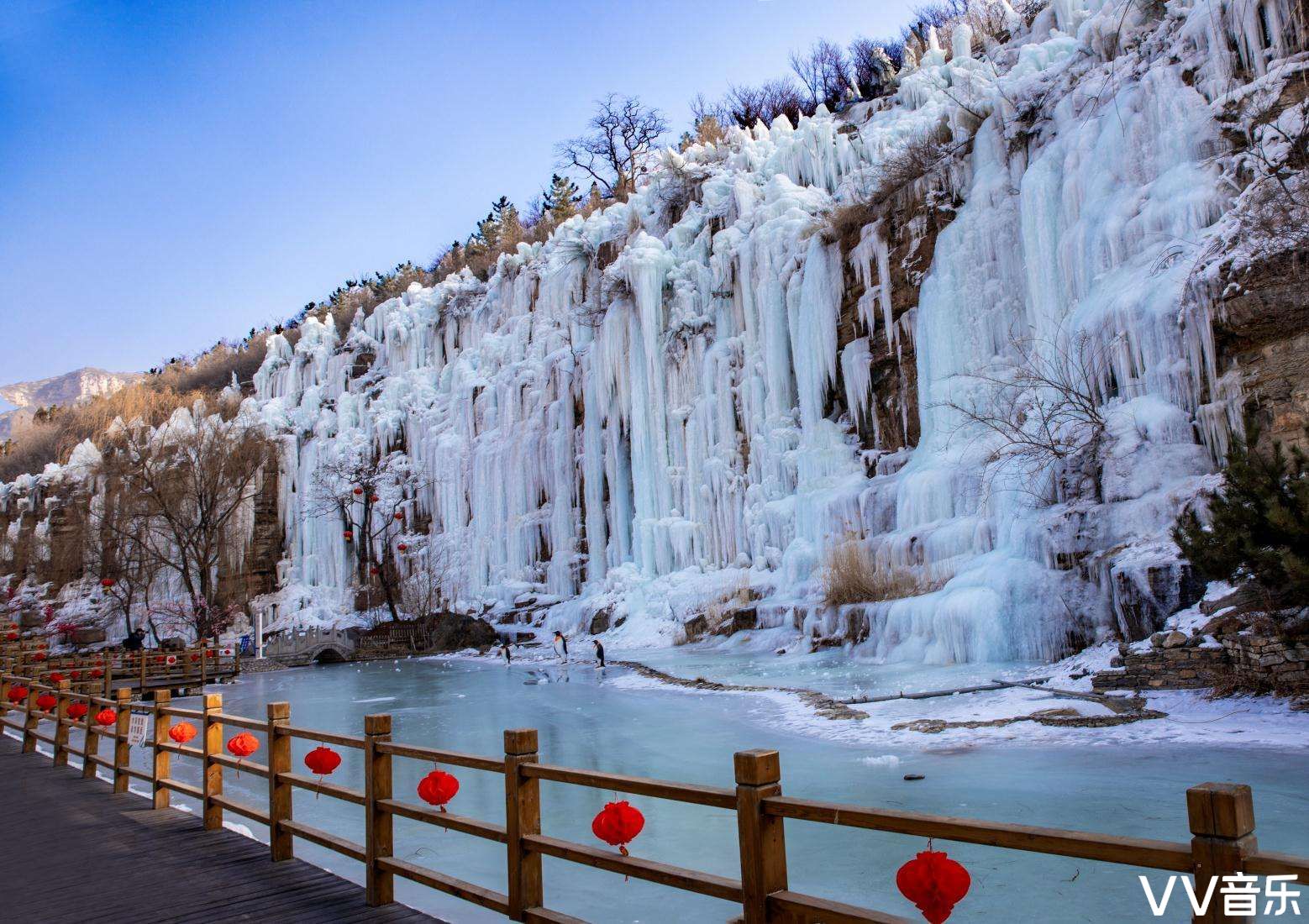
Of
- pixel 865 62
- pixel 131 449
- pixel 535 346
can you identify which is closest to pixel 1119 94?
pixel 535 346

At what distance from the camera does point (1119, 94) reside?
15.3 metres

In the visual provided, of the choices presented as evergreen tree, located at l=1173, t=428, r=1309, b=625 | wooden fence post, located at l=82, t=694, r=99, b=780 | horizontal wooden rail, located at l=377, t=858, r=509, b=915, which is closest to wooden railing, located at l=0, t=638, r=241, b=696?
wooden fence post, located at l=82, t=694, r=99, b=780

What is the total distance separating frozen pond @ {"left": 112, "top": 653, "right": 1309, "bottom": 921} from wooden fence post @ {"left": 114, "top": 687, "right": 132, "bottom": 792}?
102 centimetres

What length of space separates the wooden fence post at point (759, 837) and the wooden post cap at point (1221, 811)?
118 cm

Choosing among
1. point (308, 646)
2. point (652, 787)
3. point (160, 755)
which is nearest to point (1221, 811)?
point (652, 787)

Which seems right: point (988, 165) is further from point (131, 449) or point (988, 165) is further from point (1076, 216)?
point (131, 449)

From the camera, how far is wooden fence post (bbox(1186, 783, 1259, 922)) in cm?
195

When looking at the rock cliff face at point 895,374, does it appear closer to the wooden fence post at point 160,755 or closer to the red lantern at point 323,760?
the red lantern at point 323,760

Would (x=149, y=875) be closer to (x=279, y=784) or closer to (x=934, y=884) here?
(x=279, y=784)

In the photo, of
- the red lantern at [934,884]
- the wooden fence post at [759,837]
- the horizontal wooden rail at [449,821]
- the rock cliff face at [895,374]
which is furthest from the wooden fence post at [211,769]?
the rock cliff face at [895,374]

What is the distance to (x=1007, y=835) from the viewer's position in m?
2.33

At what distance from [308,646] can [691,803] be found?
29.1 meters

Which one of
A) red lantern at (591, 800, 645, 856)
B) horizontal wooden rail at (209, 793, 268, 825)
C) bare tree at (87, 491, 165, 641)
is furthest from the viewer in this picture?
bare tree at (87, 491, 165, 641)

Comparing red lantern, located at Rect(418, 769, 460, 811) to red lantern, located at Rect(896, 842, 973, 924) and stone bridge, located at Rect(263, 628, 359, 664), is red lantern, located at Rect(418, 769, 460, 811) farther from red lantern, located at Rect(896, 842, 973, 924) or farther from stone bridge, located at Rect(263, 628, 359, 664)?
stone bridge, located at Rect(263, 628, 359, 664)
